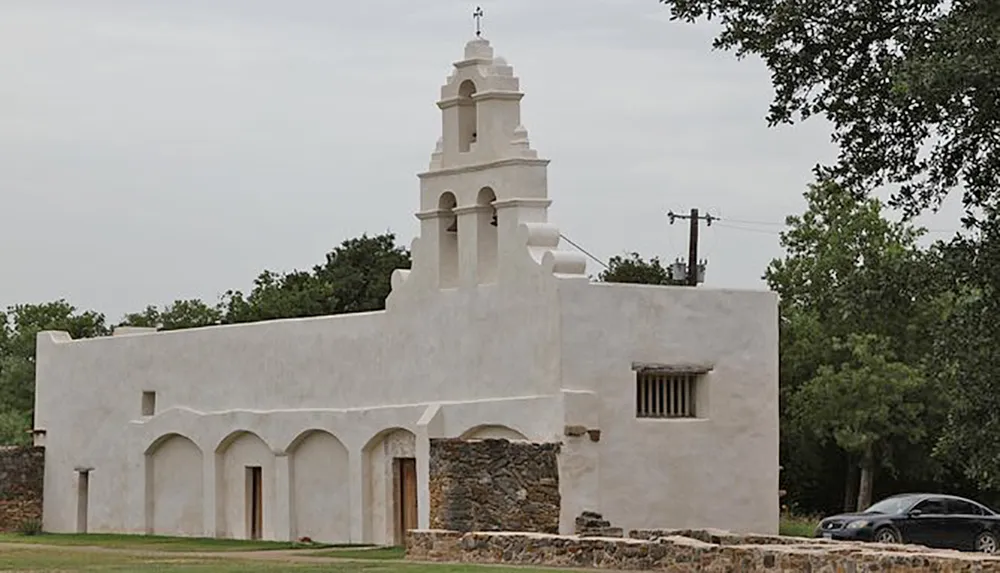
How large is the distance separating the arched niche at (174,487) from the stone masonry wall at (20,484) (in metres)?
4.75

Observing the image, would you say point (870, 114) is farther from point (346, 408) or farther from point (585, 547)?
point (346, 408)

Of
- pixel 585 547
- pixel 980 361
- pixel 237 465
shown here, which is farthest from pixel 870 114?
pixel 237 465

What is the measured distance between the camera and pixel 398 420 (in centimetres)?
3828

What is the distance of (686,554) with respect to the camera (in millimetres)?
27016

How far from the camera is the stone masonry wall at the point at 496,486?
1379 inches

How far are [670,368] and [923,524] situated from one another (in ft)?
19.6

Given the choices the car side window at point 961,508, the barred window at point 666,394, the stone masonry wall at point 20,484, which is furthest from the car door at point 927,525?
the stone masonry wall at point 20,484

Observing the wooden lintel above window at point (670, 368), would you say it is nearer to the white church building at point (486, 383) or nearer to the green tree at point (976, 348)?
the white church building at point (486, 383)

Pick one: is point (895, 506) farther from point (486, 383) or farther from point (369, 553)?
point (369, 553)

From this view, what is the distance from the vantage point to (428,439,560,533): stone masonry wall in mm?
35031

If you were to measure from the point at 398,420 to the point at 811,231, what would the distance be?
21.9m

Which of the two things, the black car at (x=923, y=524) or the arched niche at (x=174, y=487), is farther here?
the arched niche at (x=174, y=487)

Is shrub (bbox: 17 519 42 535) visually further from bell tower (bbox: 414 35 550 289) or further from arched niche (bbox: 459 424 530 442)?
arched niche (bbox: 459 424 530 442)

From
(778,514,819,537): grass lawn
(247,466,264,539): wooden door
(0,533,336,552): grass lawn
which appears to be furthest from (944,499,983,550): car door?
(247,466,264,539): wooden door
